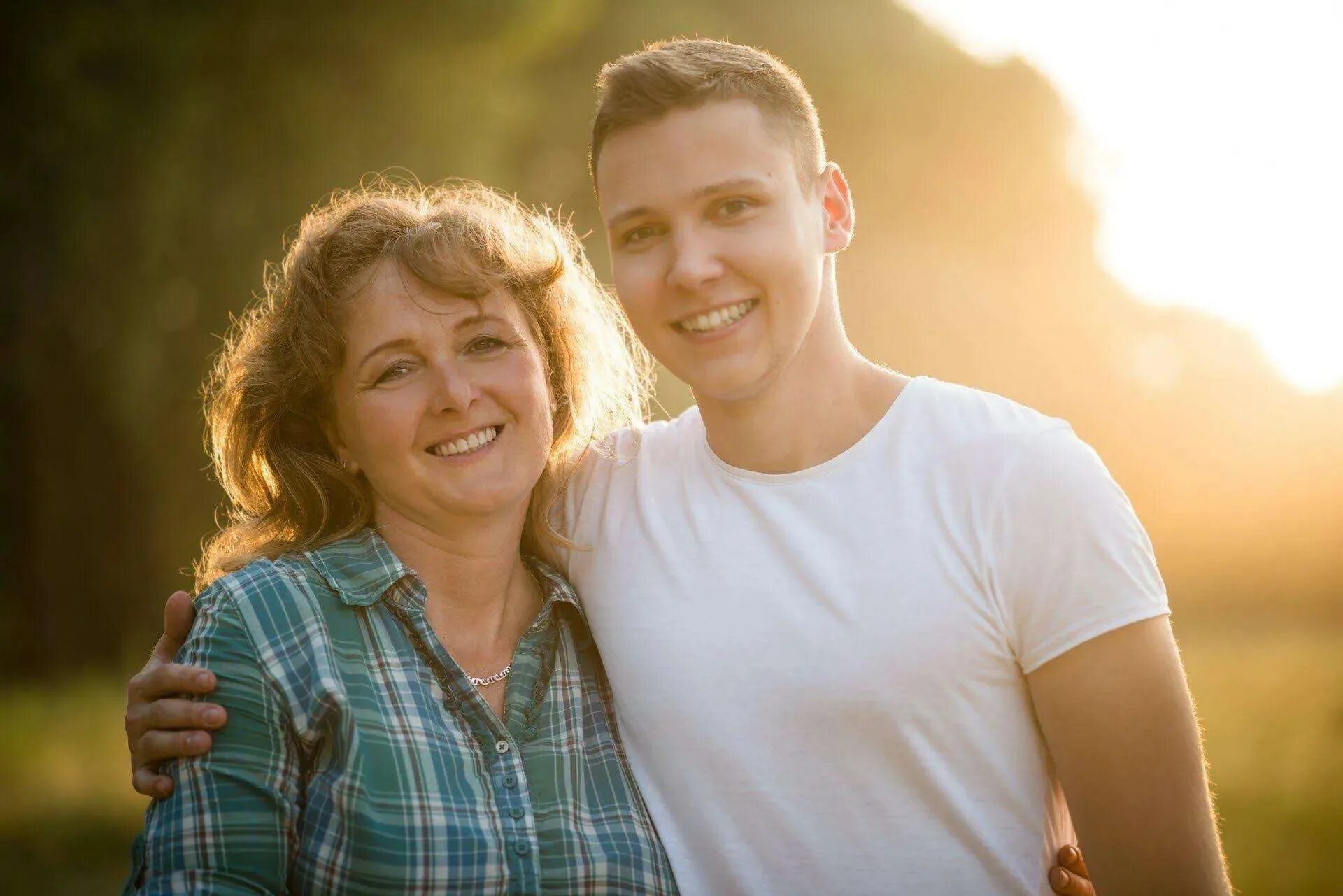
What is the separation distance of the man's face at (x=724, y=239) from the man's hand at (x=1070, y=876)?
1.22 meters

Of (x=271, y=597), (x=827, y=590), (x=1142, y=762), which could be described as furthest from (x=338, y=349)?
(x=1142, y=762)

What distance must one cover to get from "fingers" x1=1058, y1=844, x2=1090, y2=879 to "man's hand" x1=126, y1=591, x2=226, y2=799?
5.79ft

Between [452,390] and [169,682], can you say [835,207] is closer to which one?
[452,390]

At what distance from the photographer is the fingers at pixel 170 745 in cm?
227

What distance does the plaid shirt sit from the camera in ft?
7.39

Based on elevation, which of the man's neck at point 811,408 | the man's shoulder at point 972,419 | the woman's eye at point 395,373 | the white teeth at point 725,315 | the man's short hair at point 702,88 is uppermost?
the man's short hair at point 702,88

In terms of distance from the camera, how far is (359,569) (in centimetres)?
266

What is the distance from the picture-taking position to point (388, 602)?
8.70ft

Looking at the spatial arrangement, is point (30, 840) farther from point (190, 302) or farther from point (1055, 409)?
point (1055, 409)

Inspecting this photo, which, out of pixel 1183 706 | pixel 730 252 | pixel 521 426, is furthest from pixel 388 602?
pixel 1183 706

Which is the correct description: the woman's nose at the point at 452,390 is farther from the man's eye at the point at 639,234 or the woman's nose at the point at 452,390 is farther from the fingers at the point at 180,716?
the fingers at the point at 180,716

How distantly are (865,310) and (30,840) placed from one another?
25.6 feet

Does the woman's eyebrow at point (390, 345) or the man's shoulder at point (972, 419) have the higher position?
the woman's eyebrow at point (390, 345)

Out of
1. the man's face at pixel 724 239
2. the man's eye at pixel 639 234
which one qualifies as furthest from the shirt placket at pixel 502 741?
the man's eye at pixel 639 234
